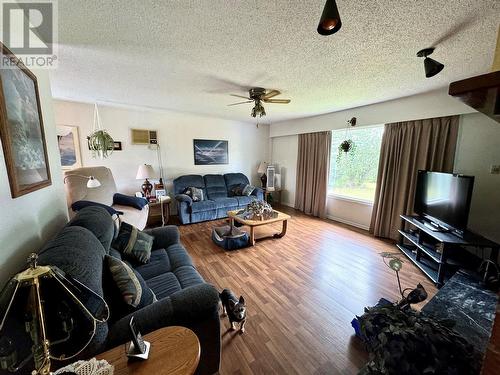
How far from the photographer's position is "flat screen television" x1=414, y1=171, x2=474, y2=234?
2.15 metres

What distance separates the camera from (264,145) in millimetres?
5938

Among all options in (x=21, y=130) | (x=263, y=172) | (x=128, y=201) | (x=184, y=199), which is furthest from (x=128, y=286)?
(x=263, y=172)

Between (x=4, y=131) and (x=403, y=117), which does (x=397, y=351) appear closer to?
(x=4, y=131)

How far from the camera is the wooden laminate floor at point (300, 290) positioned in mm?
1440

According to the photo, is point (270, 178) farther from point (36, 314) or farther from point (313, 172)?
point (36, 314)

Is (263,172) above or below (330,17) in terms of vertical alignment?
below

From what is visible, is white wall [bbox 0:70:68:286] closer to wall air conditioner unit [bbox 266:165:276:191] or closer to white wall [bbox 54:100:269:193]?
white wall [bbox 54:100:269:193]

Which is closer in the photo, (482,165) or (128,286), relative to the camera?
(128,286)

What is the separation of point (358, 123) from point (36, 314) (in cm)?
433

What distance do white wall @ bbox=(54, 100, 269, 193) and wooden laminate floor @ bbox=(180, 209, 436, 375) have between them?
1.80 m

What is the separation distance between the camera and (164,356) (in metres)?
0.85

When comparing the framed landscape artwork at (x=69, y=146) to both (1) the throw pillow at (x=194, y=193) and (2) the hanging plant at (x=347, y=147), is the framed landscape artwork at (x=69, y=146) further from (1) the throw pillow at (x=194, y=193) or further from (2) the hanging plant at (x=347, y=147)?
(2) the hanging plant at (x=347, y=147)

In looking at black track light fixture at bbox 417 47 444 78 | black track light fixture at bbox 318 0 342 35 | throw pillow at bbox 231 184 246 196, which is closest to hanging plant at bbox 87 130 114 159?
throw pillow at bbox 231 184 246 196

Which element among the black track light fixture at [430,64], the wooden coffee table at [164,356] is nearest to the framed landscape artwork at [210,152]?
the black track light fixture at [430,64]
